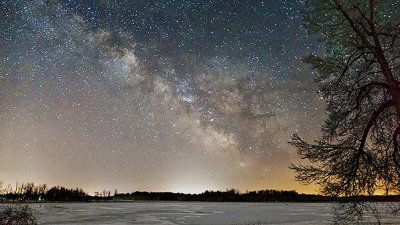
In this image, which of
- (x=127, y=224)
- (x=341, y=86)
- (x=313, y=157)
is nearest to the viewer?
(x=313, y=157)

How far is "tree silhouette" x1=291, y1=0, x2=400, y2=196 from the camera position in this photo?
35.2 feet

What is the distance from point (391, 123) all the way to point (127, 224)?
20066 mm

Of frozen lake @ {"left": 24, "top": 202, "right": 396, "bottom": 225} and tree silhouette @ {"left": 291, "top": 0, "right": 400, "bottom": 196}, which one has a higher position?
tree silhouette @ {"left": 291, "top": 0, "right": 400, "bottom": 196}

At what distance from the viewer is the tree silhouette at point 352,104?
10719 mm

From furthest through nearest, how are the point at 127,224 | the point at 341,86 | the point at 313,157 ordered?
the point at 127,224
the point at 341,86
the point at 313,157

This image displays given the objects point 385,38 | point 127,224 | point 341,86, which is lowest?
point 127,224

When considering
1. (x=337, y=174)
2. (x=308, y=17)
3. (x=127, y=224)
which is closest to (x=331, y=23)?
(x=308, y=17)

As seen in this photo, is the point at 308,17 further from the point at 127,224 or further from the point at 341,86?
the point at 127,224

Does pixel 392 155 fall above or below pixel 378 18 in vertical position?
below

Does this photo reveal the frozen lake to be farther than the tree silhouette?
Yes

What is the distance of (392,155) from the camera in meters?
11.0

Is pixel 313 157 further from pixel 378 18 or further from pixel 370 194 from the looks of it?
pixel 378 18

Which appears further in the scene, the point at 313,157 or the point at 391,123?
the point at 391,123

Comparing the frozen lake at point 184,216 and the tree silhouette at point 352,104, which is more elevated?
the tree silhouette at point 352,104
